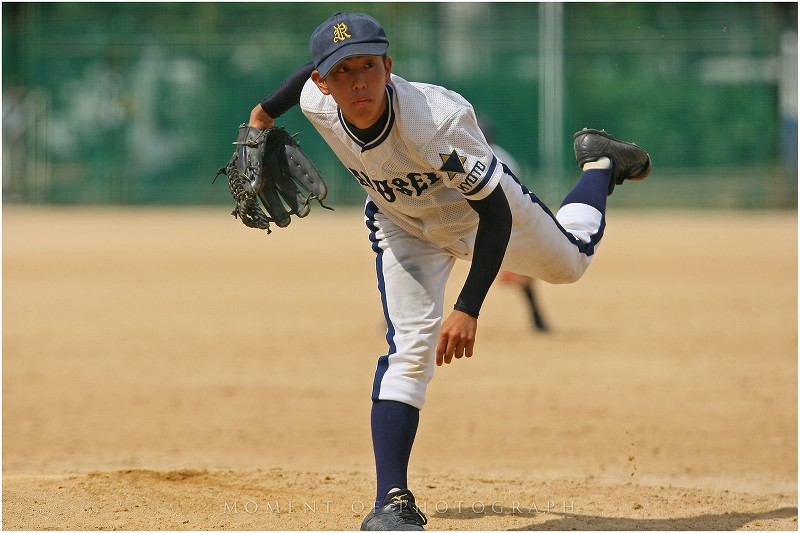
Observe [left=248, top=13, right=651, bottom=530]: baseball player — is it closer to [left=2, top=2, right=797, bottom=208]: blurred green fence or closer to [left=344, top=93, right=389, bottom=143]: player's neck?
[left=344, top=93, right=389, bottom=143]: player's neck

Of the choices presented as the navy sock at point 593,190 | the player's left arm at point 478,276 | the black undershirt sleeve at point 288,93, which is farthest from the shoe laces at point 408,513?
the navy sock at point 593,190

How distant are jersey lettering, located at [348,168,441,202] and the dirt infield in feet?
3.74

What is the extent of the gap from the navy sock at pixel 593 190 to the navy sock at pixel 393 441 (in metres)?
1.33

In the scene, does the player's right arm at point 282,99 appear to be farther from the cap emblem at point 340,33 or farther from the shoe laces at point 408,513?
the shoe laces at point 408,513

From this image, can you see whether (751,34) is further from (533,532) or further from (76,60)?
(533,532)

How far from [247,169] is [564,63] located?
1733 cm

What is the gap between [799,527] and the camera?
3.96 meters

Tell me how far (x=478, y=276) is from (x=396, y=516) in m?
0.79

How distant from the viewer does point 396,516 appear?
3.54m

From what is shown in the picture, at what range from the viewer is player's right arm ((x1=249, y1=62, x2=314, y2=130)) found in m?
3.97

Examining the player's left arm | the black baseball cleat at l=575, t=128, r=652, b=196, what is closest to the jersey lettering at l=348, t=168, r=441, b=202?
the player's left arm

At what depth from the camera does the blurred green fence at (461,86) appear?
2066 centimetres

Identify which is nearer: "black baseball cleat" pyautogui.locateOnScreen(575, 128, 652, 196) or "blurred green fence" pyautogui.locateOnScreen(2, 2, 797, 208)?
Answer: "black baseball cleat" pyautogui.locateOnScreen(575, 128, 652, 196)

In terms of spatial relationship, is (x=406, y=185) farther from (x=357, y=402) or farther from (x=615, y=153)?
(x=357, y=402)
